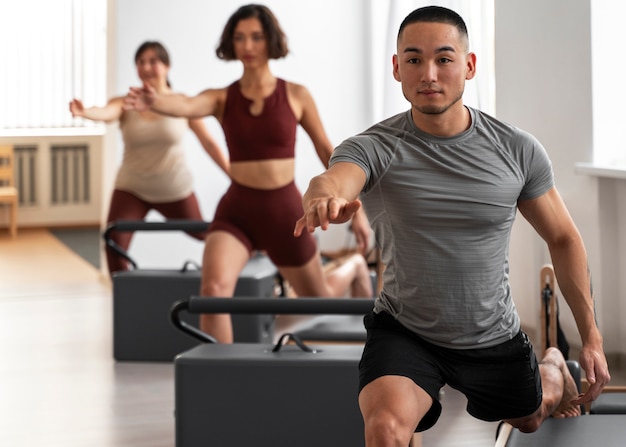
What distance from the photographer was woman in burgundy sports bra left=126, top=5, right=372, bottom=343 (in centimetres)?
423

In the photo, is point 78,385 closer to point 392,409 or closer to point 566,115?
point 566,115

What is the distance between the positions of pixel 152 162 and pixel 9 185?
466 cm

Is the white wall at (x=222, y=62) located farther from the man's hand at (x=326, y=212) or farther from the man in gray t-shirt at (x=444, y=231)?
the man's hand at (x=326, y=212)

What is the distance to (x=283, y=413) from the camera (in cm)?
314

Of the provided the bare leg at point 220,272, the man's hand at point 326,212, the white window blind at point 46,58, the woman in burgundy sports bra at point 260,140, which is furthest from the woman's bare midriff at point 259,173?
the white window blind at point 46,58

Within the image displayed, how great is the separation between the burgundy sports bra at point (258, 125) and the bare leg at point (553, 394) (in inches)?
64.1

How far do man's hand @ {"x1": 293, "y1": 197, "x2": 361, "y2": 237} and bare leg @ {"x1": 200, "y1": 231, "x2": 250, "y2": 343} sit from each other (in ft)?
6.64

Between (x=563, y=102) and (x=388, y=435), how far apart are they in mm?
3172

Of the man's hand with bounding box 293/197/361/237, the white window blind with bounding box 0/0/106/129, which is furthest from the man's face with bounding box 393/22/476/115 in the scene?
the white window blind with bounding box 0/0/106/129

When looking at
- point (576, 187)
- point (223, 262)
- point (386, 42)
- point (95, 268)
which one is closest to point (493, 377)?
point (223, 262)

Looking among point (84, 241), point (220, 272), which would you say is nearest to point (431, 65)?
point (220, 272)

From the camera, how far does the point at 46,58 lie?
10492mm

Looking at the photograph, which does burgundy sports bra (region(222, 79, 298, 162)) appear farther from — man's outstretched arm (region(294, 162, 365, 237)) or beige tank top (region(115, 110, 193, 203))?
man's outstretched arm (region(294, 162, 365, 237))

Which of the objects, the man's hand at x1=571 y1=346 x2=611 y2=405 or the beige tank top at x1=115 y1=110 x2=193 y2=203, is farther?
the beige tank top at x1=115 y1=110 x2=193 y2=203
